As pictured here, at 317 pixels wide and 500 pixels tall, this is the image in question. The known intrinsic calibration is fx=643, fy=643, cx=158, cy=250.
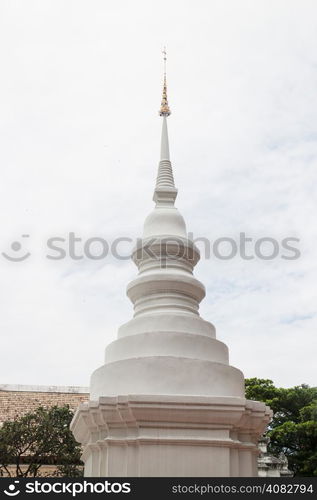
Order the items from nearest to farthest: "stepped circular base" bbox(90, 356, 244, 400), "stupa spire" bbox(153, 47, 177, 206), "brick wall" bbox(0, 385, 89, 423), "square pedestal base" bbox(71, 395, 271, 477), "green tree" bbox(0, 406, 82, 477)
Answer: "square pedestal base" bbox(71, 395, 271, 477)
"stepped circular base" bbox(90, 356, 244, 400)
"stupa spire" bbox(153, 47, 177, 206)
"green tree" bbox(0, 406, 82, 477)
"brick wall" bbox(0, 385, 89, 423)

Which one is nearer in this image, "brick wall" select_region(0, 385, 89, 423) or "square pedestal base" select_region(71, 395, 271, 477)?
"square pedestal base" select_region(71, 395, 271, 477)

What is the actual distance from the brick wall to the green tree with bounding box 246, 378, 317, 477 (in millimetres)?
8288

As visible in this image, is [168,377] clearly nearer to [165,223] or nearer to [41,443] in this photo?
[165,223]

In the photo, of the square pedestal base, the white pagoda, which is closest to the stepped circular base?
the white pagoda

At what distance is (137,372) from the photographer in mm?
9609

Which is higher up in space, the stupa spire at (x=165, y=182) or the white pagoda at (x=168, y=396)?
the stupa spire at (x=165, y=182)

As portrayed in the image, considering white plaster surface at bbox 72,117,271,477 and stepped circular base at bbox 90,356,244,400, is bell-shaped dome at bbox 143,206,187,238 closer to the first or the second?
white plaster surface at bbox 72,117,271,477

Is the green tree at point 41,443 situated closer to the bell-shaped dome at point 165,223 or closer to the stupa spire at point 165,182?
the bell-shaped dome at point 165,223

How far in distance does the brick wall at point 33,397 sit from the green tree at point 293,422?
27.2ft

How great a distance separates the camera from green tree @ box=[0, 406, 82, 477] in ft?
52.7

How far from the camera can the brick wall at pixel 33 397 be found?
74.0ft

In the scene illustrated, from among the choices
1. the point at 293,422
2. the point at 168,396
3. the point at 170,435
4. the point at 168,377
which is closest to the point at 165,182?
the point at 168,377

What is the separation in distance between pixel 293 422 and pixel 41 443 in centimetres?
1445

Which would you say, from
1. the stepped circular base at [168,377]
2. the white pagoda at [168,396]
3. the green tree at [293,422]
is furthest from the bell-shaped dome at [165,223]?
the green tree at [293,422]
